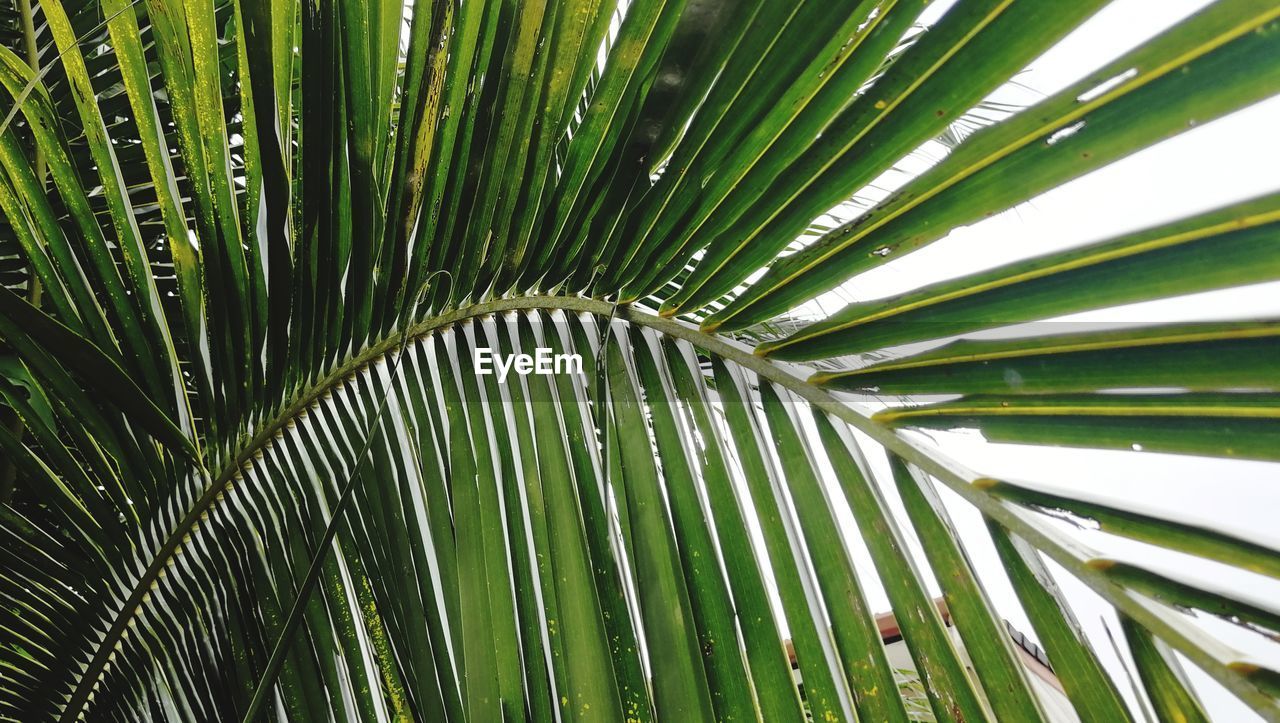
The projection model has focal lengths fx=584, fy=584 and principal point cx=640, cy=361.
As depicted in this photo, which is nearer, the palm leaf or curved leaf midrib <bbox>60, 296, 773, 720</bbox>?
the palm leaf

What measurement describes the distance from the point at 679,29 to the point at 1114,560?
1.73ft

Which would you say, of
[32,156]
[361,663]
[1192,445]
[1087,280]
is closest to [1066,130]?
[1087,280]

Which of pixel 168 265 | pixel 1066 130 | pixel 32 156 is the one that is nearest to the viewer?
pixel 1066 130

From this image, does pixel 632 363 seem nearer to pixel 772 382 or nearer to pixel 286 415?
pixel 772 382

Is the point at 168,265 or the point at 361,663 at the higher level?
the point at 168,265

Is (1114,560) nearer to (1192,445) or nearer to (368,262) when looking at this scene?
(1192,445)

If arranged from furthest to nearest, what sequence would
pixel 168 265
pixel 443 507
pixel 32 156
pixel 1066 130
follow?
pixel 168 265
pixel 32 156
pixel 443 507
pixel 1066 130

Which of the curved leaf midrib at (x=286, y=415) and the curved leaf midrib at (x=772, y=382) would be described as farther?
the curved leaf midrib at (x=286, y=415)

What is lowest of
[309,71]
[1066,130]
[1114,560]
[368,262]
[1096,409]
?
[1114,560]

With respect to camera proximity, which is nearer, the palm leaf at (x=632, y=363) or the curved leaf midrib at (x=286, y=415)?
the palm leaf at (x=632, y=363)

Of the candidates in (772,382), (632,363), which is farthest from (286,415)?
(772,382)

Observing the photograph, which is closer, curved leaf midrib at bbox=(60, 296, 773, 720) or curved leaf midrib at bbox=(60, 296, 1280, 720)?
curved leaf midrib at bbox=(60, 296, 1280, 720)

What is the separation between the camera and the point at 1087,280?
443 mm

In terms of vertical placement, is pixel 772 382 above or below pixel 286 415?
below
